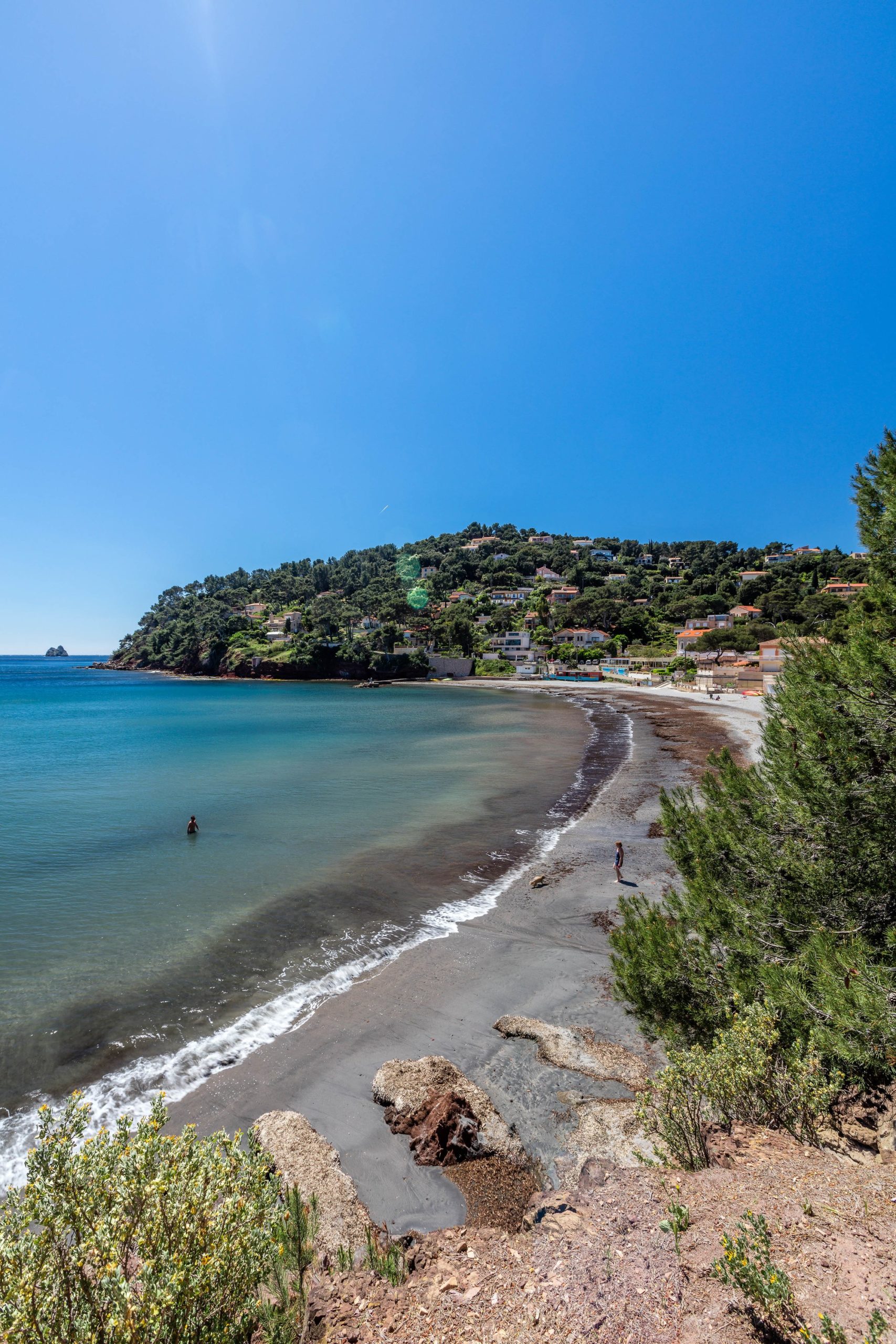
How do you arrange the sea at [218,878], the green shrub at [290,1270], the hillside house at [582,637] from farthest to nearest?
the hillside house at [582,637]
the sea at [218,878]
the green shrub at [290,1270]

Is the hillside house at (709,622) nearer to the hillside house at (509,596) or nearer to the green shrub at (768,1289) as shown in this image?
the hillside house at (509,596)

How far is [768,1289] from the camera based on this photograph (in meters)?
3.39

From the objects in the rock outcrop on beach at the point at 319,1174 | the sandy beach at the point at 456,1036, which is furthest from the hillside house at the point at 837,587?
the rock outcrop on beach at the point at 319,1174

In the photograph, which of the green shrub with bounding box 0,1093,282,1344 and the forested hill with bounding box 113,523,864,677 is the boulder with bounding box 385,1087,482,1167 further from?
the forested hill with bounding box 113,523,864,677

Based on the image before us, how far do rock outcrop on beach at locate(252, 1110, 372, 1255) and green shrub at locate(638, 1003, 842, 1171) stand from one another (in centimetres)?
326

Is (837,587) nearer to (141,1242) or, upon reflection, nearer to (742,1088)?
(742,1088)

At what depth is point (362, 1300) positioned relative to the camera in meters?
4.61

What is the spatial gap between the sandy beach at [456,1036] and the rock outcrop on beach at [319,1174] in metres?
0.32

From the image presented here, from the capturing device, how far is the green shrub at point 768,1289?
3070 mm

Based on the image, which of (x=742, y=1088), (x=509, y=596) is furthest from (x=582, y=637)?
(x=742, y=1088)

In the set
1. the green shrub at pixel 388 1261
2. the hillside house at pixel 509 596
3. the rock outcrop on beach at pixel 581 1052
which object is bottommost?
the rock outcrop on beach at pixel 581 1052

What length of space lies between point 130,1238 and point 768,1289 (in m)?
3.98

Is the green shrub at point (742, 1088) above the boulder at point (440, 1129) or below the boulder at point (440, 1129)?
above

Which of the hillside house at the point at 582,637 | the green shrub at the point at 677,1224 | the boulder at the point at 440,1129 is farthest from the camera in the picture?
the hillside house at the point at 582,637
